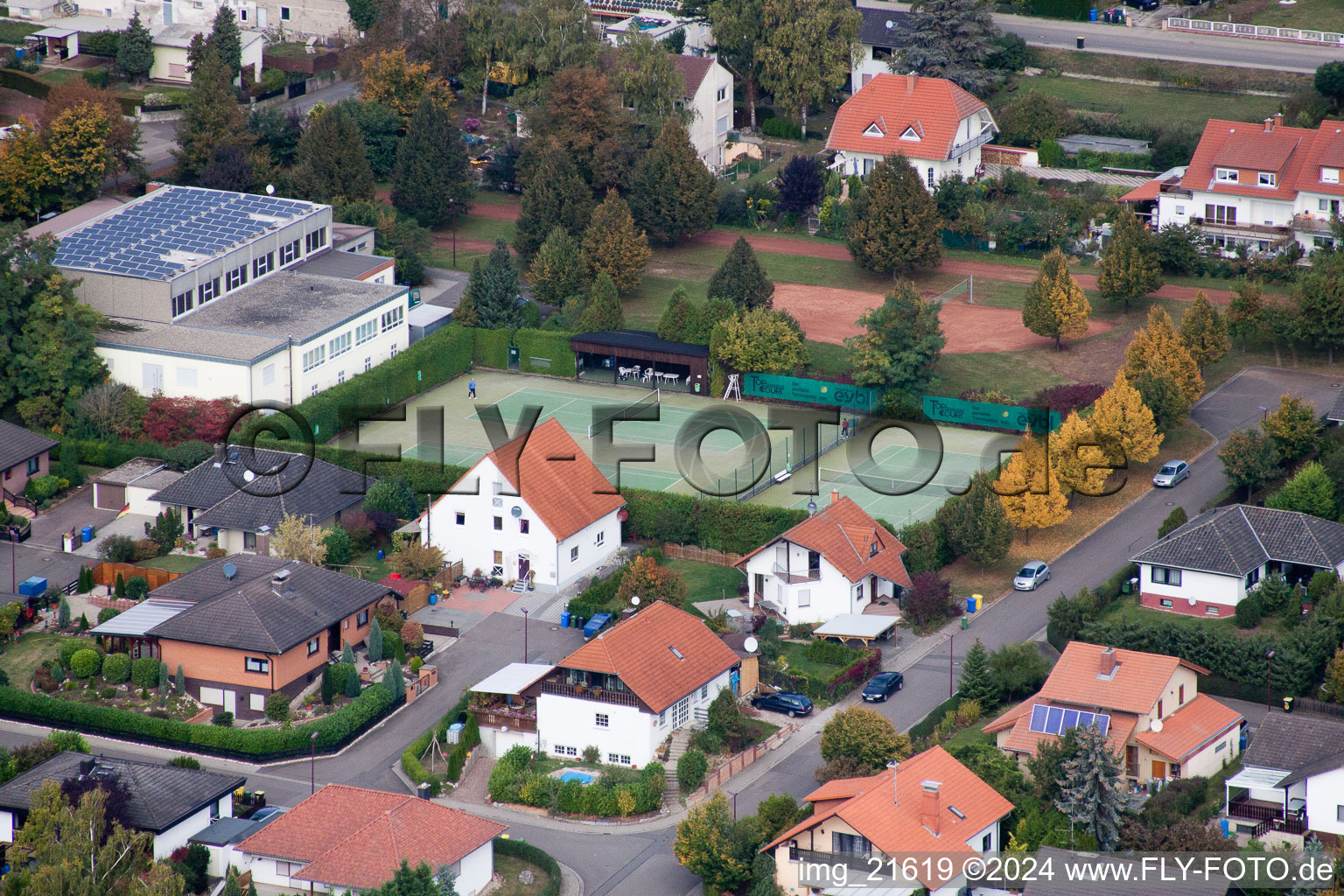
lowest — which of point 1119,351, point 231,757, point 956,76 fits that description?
point 231,757

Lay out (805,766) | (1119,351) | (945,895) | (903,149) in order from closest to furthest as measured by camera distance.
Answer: (945,895) < (805,766) < (1119,351) < (903,149)

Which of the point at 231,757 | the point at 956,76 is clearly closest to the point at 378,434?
the point at 231,757

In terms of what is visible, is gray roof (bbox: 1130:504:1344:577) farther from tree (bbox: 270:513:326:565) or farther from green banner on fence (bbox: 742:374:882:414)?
tree (bbox: 270:513:326:565)

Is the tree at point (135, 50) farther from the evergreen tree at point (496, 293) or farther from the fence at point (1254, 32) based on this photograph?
the fence at point (1254, 32)

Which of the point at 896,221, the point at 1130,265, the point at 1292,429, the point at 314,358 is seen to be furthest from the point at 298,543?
the point at 1130,265

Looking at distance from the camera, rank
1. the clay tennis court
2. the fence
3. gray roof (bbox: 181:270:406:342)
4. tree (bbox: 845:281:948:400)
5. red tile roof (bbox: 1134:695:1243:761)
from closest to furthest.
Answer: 1. red tile roof (bbox: 1134:695:1243:761)
2. tree (bbox: 845:281:948:400)
3. gray roof (bbox: 181:270:406:342)
4. the clay tennis court
5. the fence

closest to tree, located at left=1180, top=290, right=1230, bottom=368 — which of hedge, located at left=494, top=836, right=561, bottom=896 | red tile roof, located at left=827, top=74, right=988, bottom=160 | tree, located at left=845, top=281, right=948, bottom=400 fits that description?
tree, located at left=845, top=281, right=948, bottom=400

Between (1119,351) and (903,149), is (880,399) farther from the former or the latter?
(903,149)
